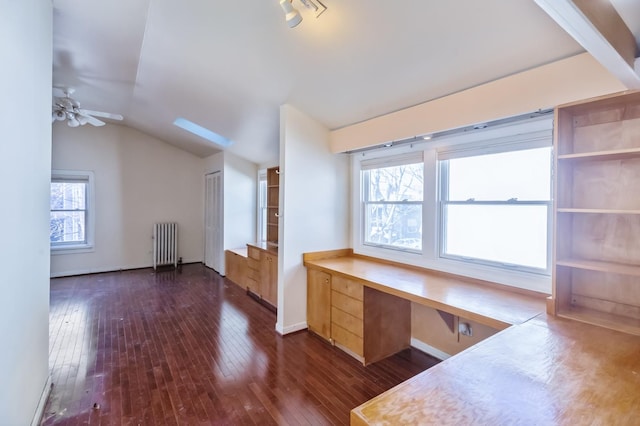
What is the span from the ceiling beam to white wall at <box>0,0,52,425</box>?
235 centimetres

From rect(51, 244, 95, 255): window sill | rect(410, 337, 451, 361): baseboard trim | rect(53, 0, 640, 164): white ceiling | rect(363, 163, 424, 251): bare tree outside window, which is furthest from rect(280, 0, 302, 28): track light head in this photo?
rect(51, 244, 95, 255): window sill

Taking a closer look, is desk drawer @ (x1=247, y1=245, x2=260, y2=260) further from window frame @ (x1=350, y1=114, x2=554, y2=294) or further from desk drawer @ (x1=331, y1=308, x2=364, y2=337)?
desk drawer @ (x1=331, y1=308, x2=364, y2=337)

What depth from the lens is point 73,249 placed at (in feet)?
19.7

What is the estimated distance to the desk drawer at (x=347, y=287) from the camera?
2783mm

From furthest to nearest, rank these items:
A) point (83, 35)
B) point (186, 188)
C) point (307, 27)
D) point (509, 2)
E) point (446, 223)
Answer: point (186, 188) < point (83, 35) < point (446, 223) < point (307, 27) < point (509, 2)

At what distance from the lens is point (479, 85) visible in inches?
90.4

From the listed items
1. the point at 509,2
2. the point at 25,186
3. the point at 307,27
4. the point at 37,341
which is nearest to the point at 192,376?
the point at 37,341

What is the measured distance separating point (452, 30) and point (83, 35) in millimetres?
3471

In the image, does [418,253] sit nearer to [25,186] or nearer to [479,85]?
[479,85]

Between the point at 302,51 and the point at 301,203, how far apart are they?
1.55 metres

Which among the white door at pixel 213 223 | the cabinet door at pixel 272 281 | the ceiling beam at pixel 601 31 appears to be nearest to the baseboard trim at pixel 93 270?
the white door at pixel 213 223

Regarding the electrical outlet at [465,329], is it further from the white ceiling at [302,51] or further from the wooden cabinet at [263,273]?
the wooden cabinet at [263,273]

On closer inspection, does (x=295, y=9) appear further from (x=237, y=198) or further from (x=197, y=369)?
(x=237, y=198)

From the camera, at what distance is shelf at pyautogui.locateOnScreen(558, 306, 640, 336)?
1.61 metres
